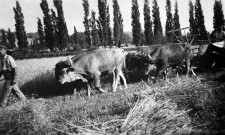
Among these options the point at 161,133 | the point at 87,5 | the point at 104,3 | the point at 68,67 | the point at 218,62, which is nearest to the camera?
the point at 161,133

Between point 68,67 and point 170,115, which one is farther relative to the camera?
point 68,67

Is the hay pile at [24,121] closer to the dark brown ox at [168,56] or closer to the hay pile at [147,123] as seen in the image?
the hay pile at [147,123]

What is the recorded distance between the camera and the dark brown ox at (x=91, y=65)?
6.38 metres

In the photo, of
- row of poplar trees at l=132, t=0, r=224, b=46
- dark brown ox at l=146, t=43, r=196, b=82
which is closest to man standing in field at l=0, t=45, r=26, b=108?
dark brown ox at l=146, t=43, r=196, b=82

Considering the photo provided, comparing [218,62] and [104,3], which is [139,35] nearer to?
[104,3]

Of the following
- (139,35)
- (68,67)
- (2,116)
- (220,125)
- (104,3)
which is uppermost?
(104,3)

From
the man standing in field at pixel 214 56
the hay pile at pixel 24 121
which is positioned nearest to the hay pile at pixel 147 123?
the hay pile at pixel 24 121

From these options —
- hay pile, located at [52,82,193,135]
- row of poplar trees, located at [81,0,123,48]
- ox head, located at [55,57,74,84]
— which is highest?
row of poplar trees, located at [81,0,123,48]

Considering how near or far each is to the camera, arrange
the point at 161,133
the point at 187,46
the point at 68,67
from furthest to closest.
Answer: the point at 187,46 → the point at 68,67 → the point at 161,133

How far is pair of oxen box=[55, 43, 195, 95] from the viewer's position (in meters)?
6.45

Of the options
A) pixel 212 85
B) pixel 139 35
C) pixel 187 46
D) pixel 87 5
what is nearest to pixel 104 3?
pixel 87 5

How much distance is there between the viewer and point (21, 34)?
38.1 meters

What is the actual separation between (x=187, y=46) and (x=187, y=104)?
17.3 ft

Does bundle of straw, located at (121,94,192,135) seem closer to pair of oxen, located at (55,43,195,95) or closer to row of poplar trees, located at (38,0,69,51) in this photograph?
pair of oxen, located at (55,43,195,95)
